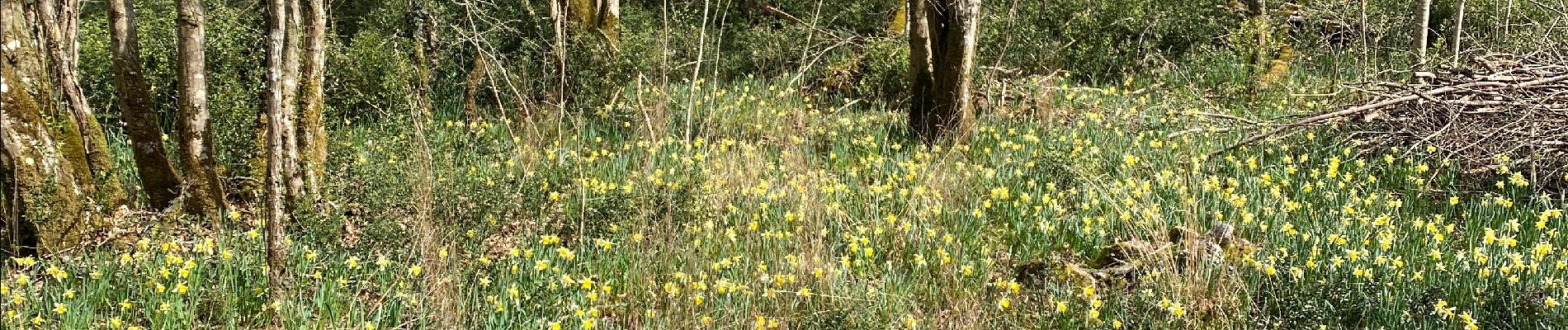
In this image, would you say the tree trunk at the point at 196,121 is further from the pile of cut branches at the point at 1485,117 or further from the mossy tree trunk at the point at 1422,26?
the mossy tree trunk at the point at 1422,26

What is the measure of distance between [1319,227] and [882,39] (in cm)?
489

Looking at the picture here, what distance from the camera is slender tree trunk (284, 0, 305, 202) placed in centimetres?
557

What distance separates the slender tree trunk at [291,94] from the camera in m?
5.57

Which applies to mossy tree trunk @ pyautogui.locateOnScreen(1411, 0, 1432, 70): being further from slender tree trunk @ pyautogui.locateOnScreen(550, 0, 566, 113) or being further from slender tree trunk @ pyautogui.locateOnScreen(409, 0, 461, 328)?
slender tree trunk @ pyautogui.locateOnScreen(409, 0, 461, 328)

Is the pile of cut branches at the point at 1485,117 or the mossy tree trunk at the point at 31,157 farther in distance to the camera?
the pile of cut branches at the point at 1485,117

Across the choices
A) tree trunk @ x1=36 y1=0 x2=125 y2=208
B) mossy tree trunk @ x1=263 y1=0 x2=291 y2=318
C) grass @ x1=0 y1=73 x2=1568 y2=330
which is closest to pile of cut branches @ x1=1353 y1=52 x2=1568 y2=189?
grass @ x1=0 y1=73 x2=1568 y2=330

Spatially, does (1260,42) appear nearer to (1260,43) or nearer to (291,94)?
(1260,43)

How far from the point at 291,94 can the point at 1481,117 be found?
20.0 feet

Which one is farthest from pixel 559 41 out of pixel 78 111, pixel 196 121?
pixel 78 111

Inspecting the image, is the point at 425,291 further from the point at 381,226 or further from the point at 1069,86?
the point at 1069,86

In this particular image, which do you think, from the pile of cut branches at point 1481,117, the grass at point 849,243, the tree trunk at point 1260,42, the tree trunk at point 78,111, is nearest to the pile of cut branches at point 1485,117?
the pile of cut branches at point 1481,117

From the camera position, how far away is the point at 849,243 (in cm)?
536

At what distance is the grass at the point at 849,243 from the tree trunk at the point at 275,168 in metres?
0.09

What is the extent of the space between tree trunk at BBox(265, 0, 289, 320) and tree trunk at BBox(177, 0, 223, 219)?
52cm
